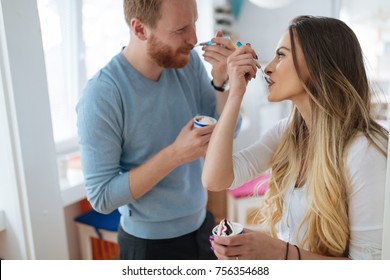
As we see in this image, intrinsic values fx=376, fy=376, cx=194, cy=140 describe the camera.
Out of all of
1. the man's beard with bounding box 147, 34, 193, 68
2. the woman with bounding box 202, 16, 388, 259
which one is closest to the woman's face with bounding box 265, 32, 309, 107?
the woman with bounding box 202, 16, 388, 259

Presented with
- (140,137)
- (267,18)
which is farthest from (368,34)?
(267,18)

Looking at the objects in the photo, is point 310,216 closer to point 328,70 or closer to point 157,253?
point 328,70

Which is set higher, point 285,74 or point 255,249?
point 285,74

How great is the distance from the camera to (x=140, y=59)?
0.94 metres

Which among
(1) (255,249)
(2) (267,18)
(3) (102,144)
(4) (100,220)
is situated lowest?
(4) (100,220)

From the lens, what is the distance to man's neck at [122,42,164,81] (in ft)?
3.07

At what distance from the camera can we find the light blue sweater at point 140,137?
87 centimetres

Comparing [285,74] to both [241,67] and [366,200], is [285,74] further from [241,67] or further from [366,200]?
[366,200]

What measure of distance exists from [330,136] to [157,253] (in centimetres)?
53

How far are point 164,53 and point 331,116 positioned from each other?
42 cm

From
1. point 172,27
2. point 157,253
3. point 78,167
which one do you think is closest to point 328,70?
point 172,27

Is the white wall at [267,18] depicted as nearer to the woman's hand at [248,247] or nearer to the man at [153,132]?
the man at [153,132]

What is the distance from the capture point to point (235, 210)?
76.4 inches
